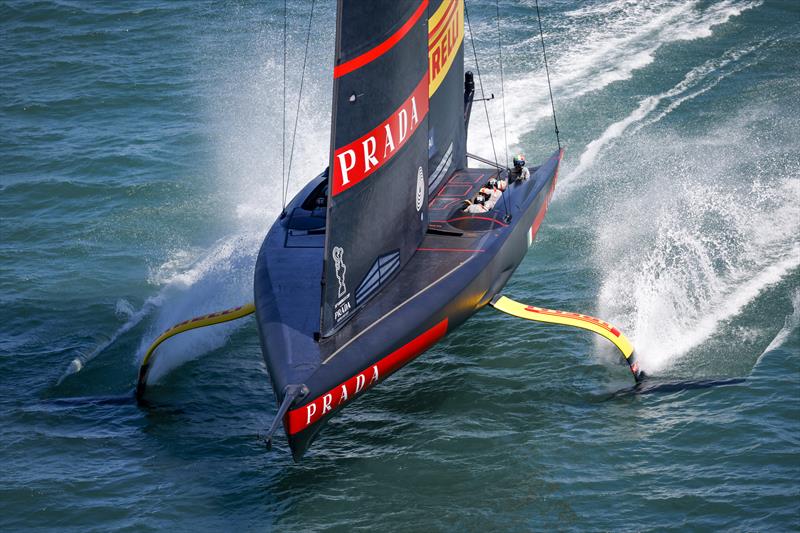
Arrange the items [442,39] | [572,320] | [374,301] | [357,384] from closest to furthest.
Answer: [357,384] < [374,301] < [572,320] < [442,39]

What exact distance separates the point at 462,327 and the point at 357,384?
503 centimetres

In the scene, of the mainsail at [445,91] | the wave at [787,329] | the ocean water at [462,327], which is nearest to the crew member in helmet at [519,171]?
the mainsail at [445,91]

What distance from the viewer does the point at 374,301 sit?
15602 mm

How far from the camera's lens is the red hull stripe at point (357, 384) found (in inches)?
531

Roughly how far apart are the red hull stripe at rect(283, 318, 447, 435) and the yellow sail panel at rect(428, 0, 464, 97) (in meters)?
4.59

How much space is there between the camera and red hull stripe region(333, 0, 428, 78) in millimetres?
13441

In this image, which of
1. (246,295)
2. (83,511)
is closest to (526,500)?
(83,511)

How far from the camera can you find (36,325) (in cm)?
1939

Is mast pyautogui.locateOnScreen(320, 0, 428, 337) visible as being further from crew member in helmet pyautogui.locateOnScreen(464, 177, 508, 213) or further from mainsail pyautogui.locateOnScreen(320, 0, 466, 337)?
crew member in helmet pyautogui.locateOnScreen(464, 177, 508, 213)

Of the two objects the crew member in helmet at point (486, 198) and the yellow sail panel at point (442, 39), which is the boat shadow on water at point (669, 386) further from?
the yellow sail panel at point (442, 39)

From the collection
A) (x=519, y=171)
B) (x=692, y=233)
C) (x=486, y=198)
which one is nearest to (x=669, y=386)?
(x=486, y=198)

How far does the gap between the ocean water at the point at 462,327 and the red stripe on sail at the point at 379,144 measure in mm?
4114

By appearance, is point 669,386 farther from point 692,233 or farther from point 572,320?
point 692,233

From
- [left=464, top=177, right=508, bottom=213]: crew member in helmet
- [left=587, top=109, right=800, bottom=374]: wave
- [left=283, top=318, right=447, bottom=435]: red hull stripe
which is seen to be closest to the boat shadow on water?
[left=587, top=109, right=800, bottom=374]: wave
